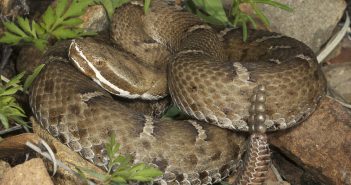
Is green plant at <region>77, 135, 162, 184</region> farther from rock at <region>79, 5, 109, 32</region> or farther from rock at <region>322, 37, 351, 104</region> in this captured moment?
rock at <region>322, 37, 351, 104</region>

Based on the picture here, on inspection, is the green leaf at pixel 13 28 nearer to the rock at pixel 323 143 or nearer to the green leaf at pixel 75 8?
the green leaf at pixel 75 8

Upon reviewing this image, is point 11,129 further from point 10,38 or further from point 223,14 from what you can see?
point 223,14

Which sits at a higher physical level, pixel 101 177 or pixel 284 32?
pixel 284 32

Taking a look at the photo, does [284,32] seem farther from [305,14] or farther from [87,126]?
[87,126]

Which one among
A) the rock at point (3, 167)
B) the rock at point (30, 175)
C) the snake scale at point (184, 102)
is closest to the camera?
the rock at point (30, 175)

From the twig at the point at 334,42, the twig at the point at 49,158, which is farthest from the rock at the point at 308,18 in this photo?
the twig at the point at 49,158

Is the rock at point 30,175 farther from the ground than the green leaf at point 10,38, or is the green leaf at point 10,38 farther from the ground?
the green leaf at point 10,38

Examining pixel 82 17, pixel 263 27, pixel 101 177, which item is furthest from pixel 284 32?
pixel 101 177
